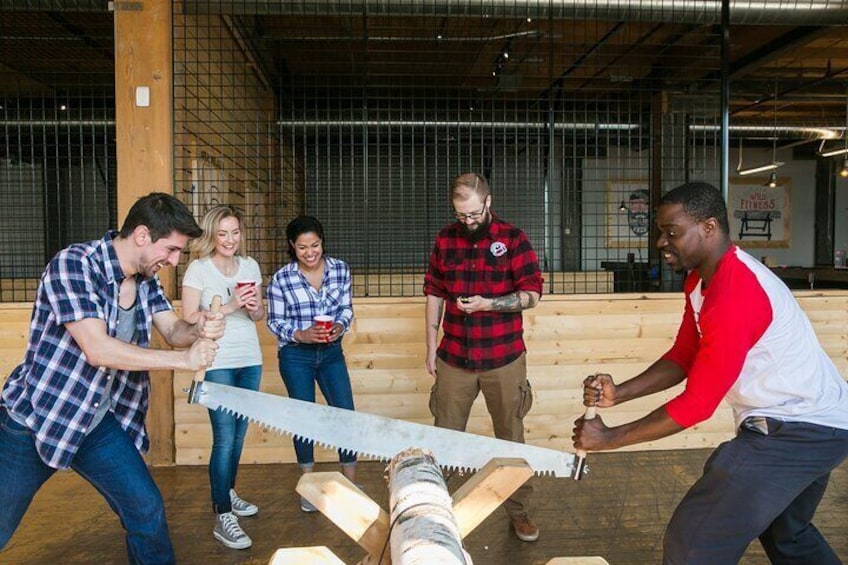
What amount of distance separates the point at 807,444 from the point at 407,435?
128 cm

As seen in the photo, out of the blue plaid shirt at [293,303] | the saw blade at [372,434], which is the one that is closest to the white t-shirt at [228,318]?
the blue plaid shirt at [293,303]

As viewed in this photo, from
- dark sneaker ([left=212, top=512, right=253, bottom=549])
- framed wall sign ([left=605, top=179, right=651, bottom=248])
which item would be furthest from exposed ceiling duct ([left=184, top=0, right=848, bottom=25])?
framed wall sign ([left=605, top=179, right=651, bottom=248])

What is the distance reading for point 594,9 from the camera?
5266mm

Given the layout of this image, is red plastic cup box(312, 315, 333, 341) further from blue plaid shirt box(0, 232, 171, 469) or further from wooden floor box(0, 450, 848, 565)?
blue plaid shirt box(0, 232, 171, 469)

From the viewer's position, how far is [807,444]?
6.31ft

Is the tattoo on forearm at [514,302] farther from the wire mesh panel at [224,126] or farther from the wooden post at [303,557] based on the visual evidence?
the wooden post at [303,557]

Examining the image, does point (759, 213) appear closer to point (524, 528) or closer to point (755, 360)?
point (524, 528)

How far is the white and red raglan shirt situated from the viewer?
6.07ft

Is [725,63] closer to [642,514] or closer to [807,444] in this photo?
[642,514]

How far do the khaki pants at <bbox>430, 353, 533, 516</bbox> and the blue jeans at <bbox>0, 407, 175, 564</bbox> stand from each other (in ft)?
5.17

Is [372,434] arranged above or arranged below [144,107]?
below

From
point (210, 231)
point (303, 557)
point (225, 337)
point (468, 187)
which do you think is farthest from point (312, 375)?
point (303, 557)

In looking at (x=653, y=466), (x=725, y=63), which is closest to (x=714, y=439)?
(x=653, y=466)

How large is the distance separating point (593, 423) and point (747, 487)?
0.46 metres
